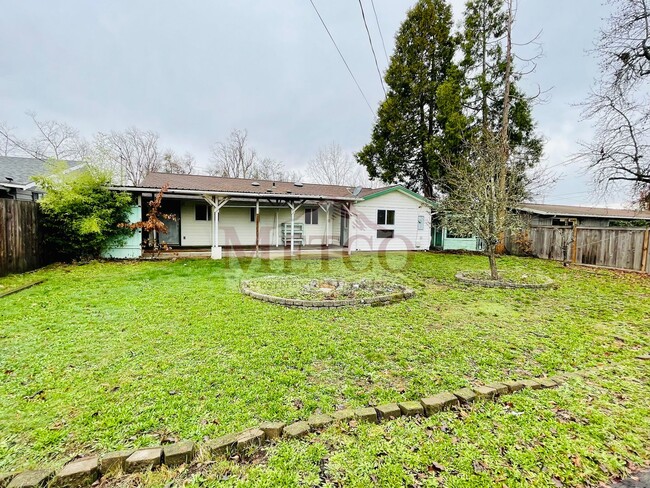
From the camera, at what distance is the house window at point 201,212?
13.5 meters

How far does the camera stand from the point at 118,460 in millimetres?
1790

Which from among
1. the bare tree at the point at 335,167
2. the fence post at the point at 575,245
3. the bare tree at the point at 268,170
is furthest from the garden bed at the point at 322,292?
the bare tree at the point at 268,170

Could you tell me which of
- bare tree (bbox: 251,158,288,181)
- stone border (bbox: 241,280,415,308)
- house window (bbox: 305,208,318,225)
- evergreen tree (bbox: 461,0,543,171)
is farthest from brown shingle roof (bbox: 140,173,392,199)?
bare tree (bbox: 251,158,288,181)

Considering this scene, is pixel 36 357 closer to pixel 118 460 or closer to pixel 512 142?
pixel 118 460

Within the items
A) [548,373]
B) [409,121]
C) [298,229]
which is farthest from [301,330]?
[409,121]

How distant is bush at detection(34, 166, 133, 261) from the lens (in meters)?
8.59

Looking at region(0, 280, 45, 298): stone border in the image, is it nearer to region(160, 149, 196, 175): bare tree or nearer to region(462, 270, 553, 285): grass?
region(462, 270, 553, 285): grass

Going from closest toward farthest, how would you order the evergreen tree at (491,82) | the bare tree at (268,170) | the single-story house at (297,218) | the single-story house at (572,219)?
the single-story house at (297,218) < the single-story house at (572,219) < the evergreen tree at (491,82) < the bare tree at (268,170)

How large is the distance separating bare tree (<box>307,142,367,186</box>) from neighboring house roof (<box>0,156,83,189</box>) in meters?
19.0

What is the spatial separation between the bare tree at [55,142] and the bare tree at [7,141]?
0.36 m

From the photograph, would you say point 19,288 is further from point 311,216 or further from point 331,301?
point 311,216

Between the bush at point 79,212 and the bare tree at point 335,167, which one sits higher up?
the bare tree at point 335,167

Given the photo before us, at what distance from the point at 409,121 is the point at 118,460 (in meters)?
18.3

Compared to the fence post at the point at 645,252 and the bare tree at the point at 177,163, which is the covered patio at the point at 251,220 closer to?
the fence post at the point at 645,252
